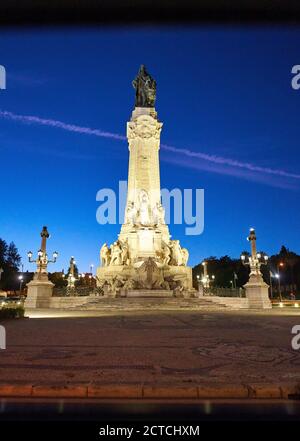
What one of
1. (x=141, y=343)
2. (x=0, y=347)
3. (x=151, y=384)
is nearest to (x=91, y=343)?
(x=141, y=343)

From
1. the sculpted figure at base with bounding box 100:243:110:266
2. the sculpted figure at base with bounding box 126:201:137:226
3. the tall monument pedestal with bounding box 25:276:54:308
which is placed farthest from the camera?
the sculpted figure at base with bounding box 126:201:137:226

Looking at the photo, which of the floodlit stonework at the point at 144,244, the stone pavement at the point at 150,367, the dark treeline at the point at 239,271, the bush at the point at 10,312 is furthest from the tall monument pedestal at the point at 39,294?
the dark treeline at the point at 239,271

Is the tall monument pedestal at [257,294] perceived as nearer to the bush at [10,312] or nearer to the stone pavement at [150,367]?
the bush at [10,312]

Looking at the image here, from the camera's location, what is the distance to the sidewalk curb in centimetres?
458

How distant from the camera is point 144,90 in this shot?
46094mm

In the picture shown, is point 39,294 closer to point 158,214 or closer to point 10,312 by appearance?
point 10,312

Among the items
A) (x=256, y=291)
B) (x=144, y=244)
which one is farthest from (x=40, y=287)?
(x=256, y=291)

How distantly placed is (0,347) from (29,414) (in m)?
4.59

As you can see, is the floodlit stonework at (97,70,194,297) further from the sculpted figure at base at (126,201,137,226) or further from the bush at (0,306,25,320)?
the bush at (0,306,25,320)

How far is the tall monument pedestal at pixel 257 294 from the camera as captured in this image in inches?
1144

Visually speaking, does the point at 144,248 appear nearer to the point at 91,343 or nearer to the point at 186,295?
the point at 186,295

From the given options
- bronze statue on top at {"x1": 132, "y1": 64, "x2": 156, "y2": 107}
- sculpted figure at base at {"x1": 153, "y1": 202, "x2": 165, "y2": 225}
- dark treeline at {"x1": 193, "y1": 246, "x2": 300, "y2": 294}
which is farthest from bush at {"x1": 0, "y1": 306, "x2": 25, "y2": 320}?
dark treeline at {"x1": 193, "y1": 246, "x2": 300, "y2": 294}

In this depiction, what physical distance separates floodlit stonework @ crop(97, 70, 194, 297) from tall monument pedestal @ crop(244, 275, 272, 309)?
5620 millimetres

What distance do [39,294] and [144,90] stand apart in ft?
92.1
